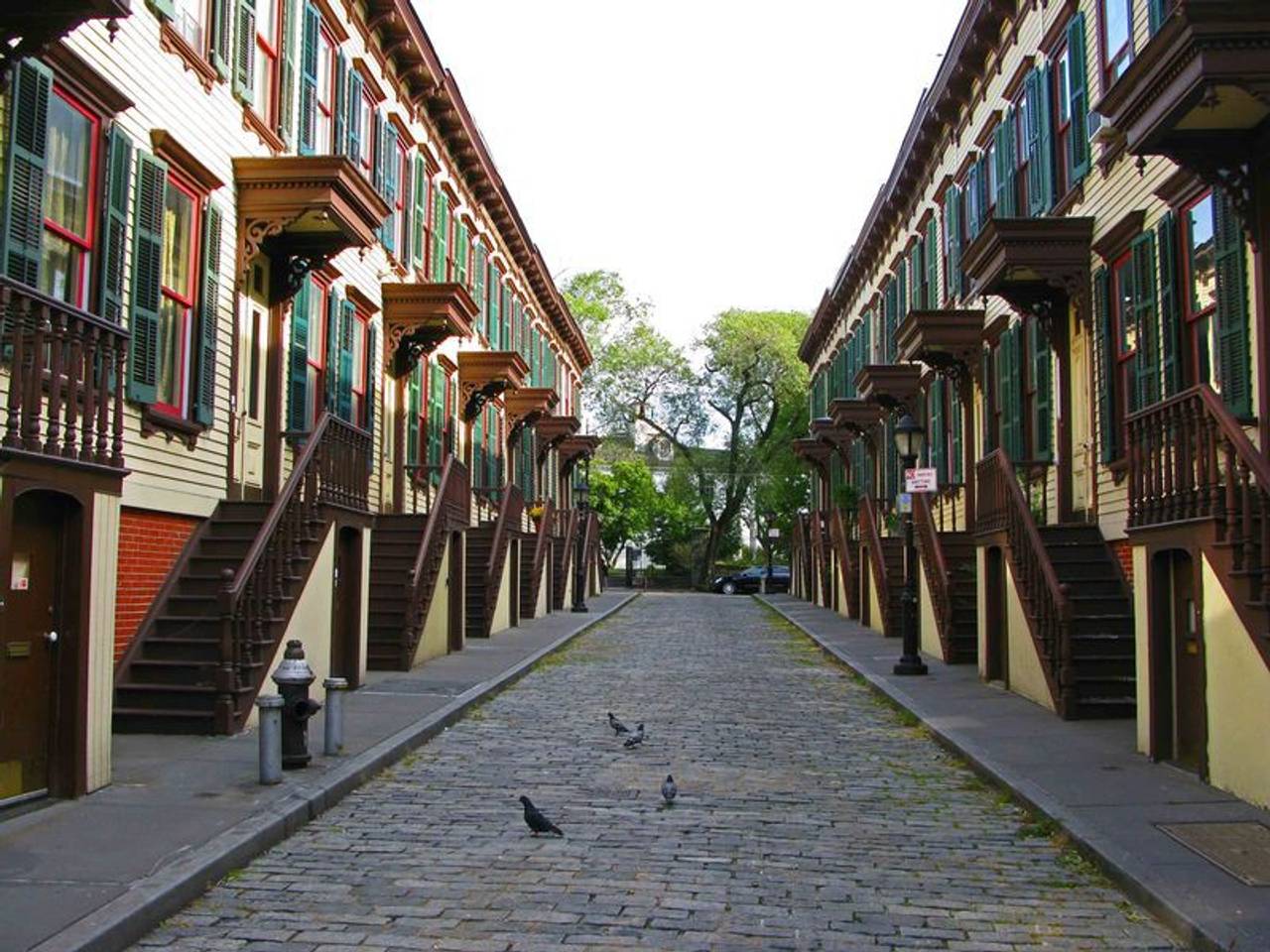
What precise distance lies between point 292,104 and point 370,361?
4.75 metres

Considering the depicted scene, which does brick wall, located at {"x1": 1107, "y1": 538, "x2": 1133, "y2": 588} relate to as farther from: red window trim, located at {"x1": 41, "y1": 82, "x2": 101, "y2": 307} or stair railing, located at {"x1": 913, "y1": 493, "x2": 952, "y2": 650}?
red window trim, located at {"x1": 41, "y1": 82, "x2": 101, "y2": 307}

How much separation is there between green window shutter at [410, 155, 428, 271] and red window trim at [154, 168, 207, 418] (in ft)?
29.5

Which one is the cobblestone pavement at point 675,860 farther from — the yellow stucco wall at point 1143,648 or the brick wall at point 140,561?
the brick wall at point 140,561

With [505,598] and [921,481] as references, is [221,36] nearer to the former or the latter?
[921,481]

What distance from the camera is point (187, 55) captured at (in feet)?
42.9

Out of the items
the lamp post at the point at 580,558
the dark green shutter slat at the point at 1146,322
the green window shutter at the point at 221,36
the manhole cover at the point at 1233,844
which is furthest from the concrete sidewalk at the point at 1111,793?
the lamp post at the point at 580,558

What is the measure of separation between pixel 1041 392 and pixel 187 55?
11645 millimetres

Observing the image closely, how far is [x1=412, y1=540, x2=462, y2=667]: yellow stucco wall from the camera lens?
58.9 feet

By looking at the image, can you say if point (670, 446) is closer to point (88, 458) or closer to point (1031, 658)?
point (1031, 658)

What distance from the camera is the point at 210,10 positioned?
546 inches

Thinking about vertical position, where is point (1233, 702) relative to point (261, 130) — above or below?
below

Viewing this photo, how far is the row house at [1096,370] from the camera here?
884 centimetres

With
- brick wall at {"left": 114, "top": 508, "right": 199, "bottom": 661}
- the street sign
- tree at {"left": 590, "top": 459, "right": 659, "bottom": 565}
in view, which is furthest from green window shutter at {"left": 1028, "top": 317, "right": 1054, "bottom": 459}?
tree at {"left": 590, "top": 459, "right": 659, "bottom": 565}

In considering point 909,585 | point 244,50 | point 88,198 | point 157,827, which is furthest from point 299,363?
point 157,827
